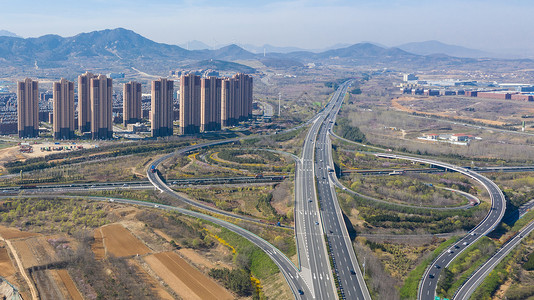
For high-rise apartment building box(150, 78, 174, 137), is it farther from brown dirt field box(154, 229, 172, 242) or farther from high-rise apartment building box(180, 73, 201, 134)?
brown dirt field box(154, 229, 172, 242)

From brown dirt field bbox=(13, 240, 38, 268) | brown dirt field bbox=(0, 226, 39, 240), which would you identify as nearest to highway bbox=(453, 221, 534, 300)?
brown dirt field bbox=(13, 240, 38, 268)

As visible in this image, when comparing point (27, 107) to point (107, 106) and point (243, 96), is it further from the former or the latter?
point (243, 96)

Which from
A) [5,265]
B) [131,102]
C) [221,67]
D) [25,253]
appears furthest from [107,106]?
[221,67]

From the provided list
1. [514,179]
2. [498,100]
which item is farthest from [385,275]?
[498,100]

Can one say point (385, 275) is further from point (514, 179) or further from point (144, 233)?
point (514, 179)

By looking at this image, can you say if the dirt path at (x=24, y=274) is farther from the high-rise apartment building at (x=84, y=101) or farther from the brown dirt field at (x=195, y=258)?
the high-rise apartment building at (x=84, y=101)
